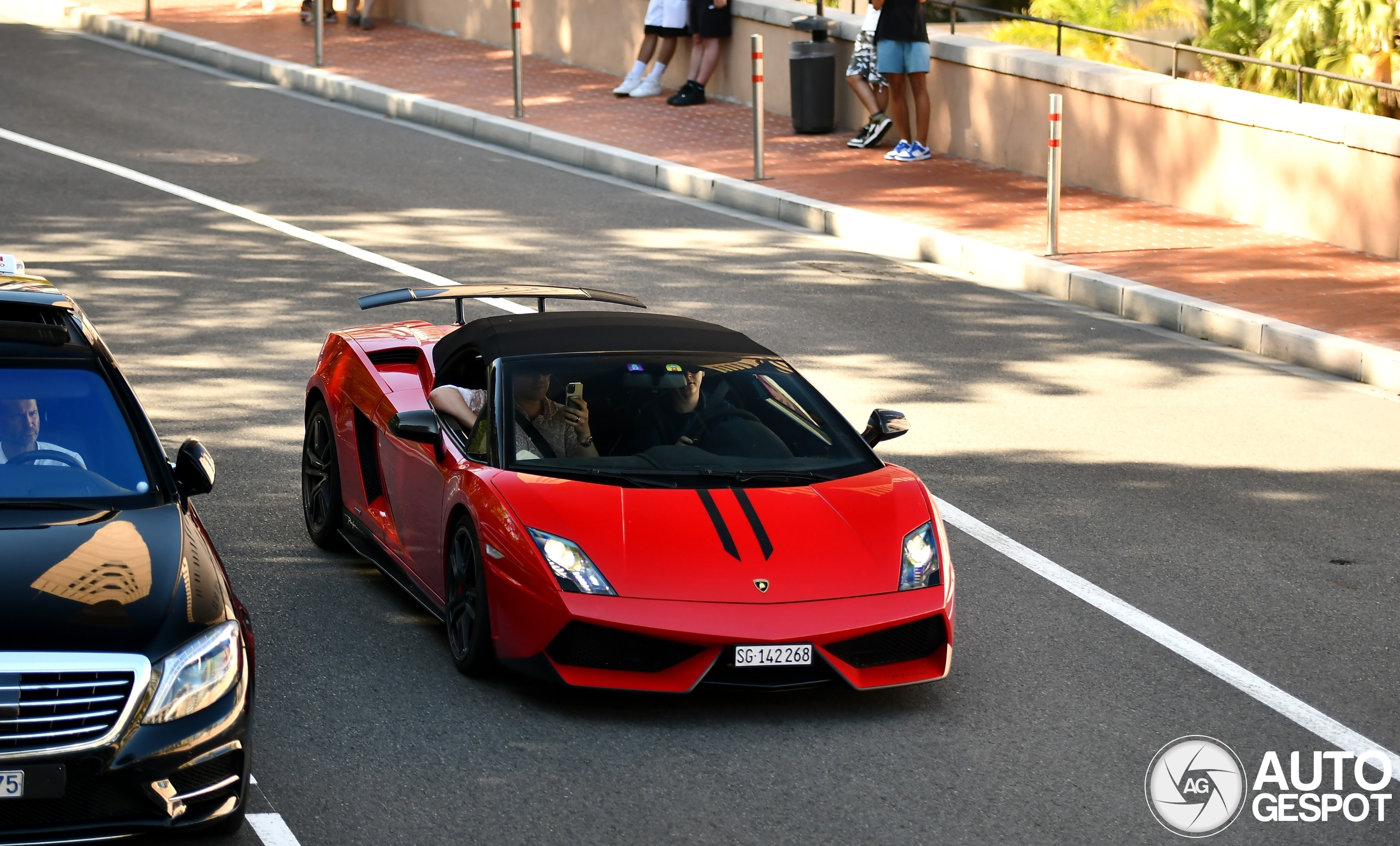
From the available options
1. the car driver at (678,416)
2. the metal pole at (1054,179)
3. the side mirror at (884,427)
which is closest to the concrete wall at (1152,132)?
the metal pole at (1054,179)

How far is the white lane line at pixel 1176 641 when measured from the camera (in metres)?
6.50

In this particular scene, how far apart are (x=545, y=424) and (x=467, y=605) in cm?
78

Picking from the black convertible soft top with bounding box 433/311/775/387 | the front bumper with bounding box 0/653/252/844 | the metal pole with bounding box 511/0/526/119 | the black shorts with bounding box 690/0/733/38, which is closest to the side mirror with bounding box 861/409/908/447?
the black convertible soft top with bounding box 433/311/775/387

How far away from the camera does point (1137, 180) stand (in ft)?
56.6

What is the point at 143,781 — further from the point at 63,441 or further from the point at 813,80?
the point at 813,80

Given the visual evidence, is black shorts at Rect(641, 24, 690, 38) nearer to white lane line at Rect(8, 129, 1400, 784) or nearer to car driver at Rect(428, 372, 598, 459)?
white lane line at Rect(8, 129, 1400, 784)

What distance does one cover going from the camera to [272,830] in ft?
18.1

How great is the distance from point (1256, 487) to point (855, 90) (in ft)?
34.7

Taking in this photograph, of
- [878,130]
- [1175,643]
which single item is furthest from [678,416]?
[878,130]

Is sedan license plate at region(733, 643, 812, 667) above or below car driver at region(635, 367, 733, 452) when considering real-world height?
below

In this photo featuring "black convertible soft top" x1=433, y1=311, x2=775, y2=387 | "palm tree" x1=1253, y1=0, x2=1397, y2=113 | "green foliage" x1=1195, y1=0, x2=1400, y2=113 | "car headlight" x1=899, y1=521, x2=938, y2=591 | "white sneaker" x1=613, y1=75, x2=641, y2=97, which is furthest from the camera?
"white sneaker" x1=613, y1=75, x2=641, y2=97

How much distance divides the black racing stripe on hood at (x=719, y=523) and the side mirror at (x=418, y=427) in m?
1.15

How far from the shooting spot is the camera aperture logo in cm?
581

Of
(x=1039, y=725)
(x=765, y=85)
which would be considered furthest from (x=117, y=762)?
(x=765, y=85)
